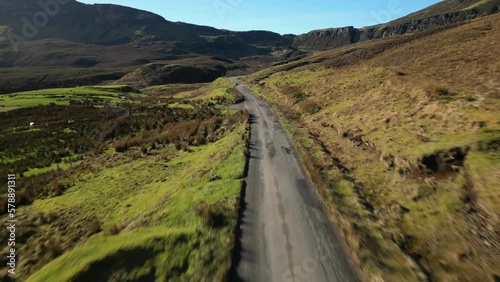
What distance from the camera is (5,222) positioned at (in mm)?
16641

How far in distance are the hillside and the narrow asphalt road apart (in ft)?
2.51

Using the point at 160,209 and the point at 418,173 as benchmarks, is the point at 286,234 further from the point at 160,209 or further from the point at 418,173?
the point at 418,173

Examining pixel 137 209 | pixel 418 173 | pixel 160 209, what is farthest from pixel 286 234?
pixel 418 173

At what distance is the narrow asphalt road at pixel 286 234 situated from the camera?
10188mm

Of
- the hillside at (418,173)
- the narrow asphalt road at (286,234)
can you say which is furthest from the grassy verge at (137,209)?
the hillside at (418,173)

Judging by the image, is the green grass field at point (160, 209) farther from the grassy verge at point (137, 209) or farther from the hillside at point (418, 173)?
the hillside at point (418, 173)

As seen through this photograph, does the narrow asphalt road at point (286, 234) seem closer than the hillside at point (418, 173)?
Yes

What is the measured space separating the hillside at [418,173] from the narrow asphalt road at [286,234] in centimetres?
77

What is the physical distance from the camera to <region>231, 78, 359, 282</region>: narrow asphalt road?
10.2m

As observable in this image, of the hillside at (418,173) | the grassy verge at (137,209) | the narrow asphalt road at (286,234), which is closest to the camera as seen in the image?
the grassy verge at (137,209)

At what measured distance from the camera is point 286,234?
12484mm

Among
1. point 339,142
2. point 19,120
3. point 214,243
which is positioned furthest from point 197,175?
point 19,120

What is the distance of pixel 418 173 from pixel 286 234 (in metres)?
9.24

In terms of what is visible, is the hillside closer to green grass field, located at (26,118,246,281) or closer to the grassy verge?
green grass field, located at (26,118,246,281)
